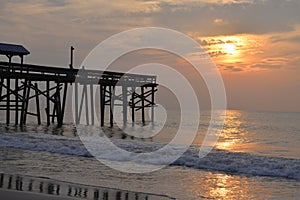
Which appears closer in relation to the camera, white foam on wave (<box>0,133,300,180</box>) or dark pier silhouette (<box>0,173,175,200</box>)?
dark pier silhouette (<box>0,173,175,200</box>)

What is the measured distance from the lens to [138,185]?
35.5 ft

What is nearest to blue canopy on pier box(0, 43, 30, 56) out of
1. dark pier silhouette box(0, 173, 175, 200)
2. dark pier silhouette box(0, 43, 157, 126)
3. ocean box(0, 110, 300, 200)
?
dark pier silhouette box(0, 43, 157, 126)

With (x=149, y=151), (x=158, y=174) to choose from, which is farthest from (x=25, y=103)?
(x=158, y=174)

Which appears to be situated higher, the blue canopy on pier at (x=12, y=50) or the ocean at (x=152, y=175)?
the blue canopy on pier at (x=12, y=50)

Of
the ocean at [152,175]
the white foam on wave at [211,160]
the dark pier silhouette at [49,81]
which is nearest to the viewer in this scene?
the ocean at [152,175]

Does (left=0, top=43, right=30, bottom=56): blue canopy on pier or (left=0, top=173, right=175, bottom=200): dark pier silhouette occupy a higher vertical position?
(left=0, top=43, right=30, bottom=56): blue canopy on pier

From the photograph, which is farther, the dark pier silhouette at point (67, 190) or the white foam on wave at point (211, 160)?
the white foam on wave at point (211, 160)

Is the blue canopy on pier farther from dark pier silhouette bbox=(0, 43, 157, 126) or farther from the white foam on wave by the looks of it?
the white foam on wave

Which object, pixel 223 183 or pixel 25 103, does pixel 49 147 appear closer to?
pixel 223 183

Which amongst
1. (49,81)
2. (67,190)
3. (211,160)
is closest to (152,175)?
(67,190)

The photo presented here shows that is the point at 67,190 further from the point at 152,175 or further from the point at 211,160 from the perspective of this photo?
the point at 211,160

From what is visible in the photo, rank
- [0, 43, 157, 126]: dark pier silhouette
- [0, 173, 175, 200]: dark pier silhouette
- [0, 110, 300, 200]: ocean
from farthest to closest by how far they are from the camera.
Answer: [0, 43, 157, 126]: dark pier silhouette < [0, 110, 300, 200]: ocean < [0, 173, 175, 200]: dark pier silhouette

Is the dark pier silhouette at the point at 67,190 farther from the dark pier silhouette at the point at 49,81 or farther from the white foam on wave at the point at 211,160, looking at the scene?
the dark pier silhouette at the point at 49,81

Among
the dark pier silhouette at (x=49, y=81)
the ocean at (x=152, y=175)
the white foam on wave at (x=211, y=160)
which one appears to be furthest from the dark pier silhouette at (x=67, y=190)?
the dark pier silhouette at (x=49, y=81)
